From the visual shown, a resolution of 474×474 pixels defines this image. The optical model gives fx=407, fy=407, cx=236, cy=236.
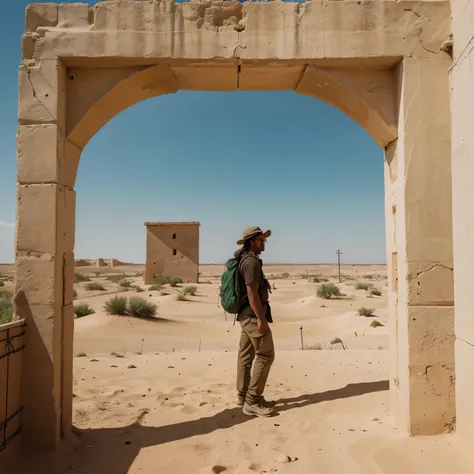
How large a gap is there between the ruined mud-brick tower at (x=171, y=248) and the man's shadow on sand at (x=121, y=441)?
70.0ft

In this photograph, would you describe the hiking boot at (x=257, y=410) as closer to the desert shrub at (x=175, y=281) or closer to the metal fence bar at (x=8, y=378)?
the metal fence bar at (x=8, y=378)

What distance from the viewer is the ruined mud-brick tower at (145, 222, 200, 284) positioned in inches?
1021

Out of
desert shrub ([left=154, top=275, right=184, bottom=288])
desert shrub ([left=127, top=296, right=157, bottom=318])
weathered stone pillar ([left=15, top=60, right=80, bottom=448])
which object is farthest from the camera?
desert shrub ([left=154, top=275, right=184, bottom=288])

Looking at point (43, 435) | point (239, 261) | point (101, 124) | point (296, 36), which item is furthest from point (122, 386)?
point (296, 36)

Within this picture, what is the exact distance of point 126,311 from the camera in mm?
14016

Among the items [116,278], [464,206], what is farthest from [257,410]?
[116,278]

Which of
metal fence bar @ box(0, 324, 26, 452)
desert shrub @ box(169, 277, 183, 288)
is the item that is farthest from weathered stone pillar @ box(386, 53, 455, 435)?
desert shrub @ box(169, 277, 183, 288)

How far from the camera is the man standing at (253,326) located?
4402mm

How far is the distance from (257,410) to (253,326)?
92 cm

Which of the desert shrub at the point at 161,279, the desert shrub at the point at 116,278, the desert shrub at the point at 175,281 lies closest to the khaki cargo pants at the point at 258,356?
the desert shrub at the point at 175,281

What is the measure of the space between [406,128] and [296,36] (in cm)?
140

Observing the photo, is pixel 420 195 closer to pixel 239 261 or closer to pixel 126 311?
pixel 239 261

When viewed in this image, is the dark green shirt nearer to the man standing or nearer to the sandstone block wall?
the man standing

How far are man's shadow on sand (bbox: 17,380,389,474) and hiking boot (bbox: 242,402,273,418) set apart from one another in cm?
7
